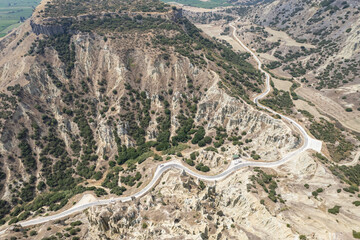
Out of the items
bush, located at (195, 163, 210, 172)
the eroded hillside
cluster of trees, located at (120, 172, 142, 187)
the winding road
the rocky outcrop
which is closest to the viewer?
the winding road

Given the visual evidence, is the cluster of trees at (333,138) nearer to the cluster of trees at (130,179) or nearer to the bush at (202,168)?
the bush at (202,168)

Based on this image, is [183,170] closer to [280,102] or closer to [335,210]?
[335,210]

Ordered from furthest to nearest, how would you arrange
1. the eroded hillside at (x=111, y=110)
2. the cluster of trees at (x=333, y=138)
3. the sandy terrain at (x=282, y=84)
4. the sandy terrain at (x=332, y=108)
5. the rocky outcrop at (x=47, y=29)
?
the sandy terrain at (x=282, y=84) → the rocky outcrop at (x=47, y=29) → the sandy terrain at (x=332, y=108) → the eroded hillside at (x=111, y=110) → the cluster of trees at (x=333, y=138)

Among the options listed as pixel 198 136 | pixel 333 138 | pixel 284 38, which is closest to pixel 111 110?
pixel 198 136

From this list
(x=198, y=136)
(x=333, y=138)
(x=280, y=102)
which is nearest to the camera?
(x=333, y=138)

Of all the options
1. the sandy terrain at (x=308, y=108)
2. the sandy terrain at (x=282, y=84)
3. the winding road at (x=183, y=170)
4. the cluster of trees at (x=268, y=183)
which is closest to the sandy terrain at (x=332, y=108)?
the sandy terrain at (x=282, y=84)

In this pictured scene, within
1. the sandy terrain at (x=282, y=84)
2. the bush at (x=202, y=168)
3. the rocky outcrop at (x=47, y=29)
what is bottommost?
the bush at (x=202, y=168)

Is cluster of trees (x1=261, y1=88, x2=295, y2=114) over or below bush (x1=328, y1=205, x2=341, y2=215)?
below

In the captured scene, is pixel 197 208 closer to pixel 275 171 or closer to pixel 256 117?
pixel 275 171

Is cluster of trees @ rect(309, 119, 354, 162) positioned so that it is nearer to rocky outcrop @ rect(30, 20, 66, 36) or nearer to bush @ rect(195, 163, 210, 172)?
bush @ rect(195, 163, 210, 172)

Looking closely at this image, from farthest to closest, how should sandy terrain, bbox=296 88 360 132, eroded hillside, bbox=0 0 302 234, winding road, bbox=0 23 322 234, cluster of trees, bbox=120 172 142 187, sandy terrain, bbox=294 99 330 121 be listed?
1. sandy terrain, bbox=294 99 330 121
2. sandy terrain, bbox=296 88 360 132
3. eroded hillside, bbox=0 0 302 234
4. cluster of trees, bbox=120 172 142 187
5. winding road, bbox=0 23 322 234

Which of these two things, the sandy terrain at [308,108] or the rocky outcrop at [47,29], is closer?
the sandy terrain at [308,108]

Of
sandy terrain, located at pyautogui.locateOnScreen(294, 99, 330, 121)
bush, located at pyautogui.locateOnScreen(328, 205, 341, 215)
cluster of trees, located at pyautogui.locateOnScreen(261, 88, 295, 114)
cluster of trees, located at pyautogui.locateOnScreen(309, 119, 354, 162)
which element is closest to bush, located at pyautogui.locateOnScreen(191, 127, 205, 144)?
cluster of trees, located at pyautogui.locateOnScreen(261, 88, 295, 114)
